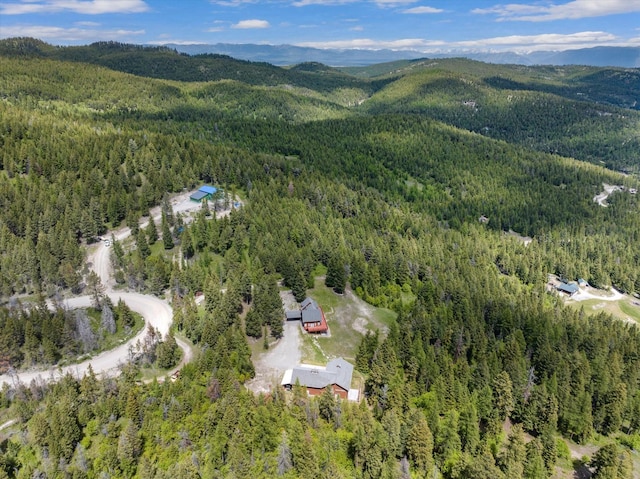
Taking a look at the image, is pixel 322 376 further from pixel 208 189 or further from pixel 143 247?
pixel 208 189

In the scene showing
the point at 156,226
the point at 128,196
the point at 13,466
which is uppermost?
the point at 128,196

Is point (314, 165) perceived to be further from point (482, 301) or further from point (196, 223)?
point (482, 301)

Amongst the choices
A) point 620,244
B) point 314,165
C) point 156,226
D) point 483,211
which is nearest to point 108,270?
point 156,226

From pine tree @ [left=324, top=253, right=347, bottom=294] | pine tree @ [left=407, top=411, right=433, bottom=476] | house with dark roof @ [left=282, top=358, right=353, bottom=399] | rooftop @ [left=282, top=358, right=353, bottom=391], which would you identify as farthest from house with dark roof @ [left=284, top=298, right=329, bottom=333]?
pine tree @ [left=407, top=411, right=433, bottom=476]

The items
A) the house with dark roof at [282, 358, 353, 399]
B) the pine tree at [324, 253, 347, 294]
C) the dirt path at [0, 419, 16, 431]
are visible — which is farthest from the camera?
the pine tree at [324, 253, 347, 294]

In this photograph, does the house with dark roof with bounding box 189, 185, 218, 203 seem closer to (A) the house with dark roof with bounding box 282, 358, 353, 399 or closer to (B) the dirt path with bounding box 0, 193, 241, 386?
(B) the dirt path with bounding box 0, 193, 241, 386

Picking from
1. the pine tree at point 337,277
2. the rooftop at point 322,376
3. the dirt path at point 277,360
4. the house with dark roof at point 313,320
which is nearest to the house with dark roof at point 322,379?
the rooftop at point 322,376
